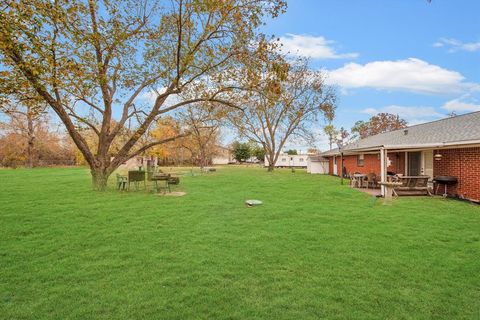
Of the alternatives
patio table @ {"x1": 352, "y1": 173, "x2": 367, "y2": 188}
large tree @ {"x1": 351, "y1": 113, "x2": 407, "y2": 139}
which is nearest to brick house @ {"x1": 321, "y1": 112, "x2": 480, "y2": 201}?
patio table @ {"x1": 352, "y1": 173, "x2": 367, "y2": 188}

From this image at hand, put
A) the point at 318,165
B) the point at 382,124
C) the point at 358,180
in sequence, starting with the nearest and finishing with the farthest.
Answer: the point at 358,180 < the point at 318,165 < the point at 382,124

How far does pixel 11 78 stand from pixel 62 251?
4.74 m

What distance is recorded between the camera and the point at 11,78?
23.3 feet

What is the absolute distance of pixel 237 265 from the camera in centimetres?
442

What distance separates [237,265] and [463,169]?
11339mm

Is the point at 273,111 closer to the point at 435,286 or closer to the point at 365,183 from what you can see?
the point at 365,183

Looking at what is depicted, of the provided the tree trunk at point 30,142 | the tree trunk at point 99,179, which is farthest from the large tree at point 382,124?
Answer: the tree trunk at point 30,142

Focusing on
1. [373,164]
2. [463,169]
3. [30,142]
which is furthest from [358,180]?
[30,142]

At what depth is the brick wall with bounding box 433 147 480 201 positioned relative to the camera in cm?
1098

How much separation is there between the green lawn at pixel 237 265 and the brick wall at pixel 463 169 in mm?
3555

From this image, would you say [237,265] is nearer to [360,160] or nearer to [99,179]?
[99,179]

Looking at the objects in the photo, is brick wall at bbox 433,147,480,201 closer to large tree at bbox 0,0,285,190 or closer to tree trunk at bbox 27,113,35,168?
large tree at bbox 0,0,285,190

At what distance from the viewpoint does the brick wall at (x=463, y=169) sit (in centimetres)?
1098

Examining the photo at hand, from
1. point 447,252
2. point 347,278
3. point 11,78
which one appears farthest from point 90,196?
point 447,252
